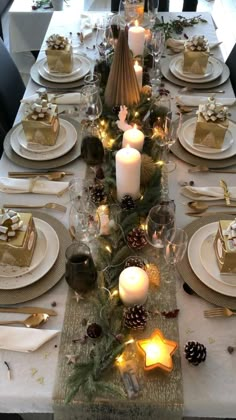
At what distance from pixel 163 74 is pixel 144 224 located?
3.03 ft

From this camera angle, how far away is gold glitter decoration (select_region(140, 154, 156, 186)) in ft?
4.04

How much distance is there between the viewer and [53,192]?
127 centimetres

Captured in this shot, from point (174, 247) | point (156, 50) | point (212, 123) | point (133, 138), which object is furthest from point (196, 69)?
point (174, 247)

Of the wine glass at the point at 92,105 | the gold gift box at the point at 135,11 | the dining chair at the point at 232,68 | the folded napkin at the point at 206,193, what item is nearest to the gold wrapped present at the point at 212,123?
the folded napkin at the point at 206,193

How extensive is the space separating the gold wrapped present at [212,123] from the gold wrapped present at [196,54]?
0.43m

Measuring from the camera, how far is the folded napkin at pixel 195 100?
1.61 meters

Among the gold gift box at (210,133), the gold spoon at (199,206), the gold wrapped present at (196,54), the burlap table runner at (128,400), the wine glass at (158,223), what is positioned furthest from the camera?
the gold wrapped present at (196,54)

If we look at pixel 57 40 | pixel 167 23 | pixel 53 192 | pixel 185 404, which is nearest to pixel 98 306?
pixel 185 404

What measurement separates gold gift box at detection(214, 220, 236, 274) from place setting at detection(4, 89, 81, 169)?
584 millimetres

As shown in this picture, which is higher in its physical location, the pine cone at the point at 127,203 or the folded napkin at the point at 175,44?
the folded napkin at the point at 175,44

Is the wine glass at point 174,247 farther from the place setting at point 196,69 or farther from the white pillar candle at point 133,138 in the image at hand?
the place setting at point 196,69

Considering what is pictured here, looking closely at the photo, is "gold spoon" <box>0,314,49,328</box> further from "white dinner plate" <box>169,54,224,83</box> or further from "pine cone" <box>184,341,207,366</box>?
"white dinner plate" <box>169,54,224,83</box>

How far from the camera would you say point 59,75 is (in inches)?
70.0

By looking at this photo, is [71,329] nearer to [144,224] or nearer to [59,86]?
[144,224]
